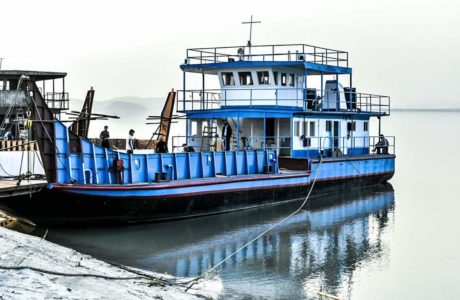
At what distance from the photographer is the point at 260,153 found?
25.4m

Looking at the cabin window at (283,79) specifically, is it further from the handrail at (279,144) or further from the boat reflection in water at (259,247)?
the boat reflection in water at (259,247)

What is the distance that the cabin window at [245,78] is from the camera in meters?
28.5

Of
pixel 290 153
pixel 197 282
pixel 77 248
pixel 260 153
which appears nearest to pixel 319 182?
pixel 290 153

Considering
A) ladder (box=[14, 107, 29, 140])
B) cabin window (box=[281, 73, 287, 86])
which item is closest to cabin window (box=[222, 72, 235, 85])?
cabin window (box=[281, 73, 287, 86])

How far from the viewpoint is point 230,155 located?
2416 centimetres

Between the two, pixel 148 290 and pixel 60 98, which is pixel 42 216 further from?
pixel 60 98

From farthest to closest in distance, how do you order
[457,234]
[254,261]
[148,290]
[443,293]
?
[457,234] → [254,261] → [443,293] → [148,290]

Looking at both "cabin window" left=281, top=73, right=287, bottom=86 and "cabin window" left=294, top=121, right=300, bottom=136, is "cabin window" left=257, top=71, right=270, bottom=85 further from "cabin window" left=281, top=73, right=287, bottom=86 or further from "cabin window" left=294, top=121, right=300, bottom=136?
"cabin window" left=294, top=121, right=300, bottom=136

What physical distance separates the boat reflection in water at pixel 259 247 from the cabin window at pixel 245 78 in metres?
6.15

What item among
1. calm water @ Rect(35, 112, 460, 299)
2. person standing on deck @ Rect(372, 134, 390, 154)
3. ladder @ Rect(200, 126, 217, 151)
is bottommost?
calm water @ Rect(35, 112, 460, 299)

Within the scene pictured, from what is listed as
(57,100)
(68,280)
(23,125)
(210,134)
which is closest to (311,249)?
(68,280)

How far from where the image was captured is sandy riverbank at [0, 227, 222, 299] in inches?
369

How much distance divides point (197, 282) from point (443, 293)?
5.89m

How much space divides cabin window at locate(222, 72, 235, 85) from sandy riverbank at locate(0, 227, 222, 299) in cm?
1543
